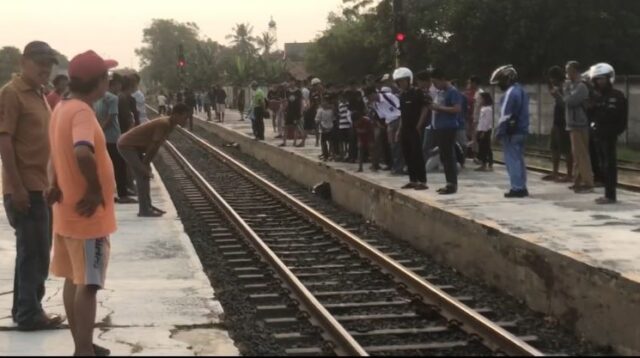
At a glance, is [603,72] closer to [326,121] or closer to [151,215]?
[151,215]

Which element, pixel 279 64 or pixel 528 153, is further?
pixel 279 64

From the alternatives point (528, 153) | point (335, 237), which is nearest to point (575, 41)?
point (528, 153)

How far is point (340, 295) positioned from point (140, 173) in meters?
3.94

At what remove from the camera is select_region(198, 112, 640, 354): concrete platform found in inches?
243

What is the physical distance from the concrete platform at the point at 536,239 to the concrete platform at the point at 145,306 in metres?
2.63

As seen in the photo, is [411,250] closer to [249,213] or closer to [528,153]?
[249,213]

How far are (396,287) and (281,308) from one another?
124cm

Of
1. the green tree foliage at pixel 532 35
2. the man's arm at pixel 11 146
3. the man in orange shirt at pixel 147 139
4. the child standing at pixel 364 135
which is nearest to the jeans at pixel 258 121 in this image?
the green tree foliage at pixel 532 35

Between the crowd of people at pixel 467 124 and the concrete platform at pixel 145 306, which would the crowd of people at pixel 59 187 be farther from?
the crowd of people at pixel 467 124

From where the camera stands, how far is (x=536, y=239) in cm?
754

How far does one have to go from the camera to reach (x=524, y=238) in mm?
7535

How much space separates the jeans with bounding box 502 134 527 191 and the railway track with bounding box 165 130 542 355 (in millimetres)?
2108

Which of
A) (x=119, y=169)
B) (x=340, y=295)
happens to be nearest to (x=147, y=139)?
(x=119, y=169)

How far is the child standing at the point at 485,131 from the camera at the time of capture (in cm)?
1445
